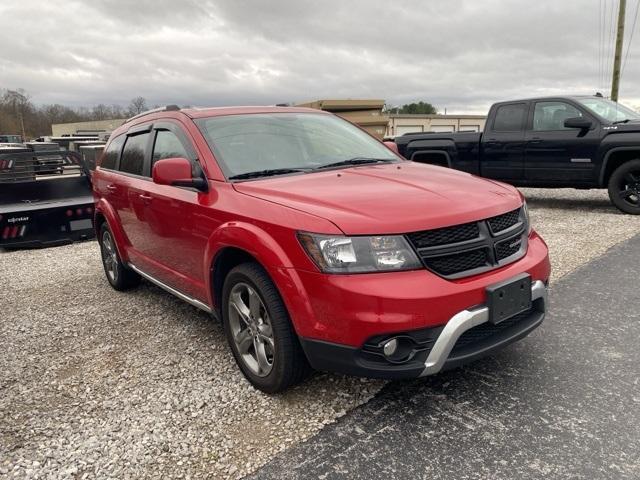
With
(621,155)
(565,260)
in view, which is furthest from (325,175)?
(621,155)

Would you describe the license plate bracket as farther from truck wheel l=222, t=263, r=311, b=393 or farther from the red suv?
truck wheel l=222, t=263, r=311, b=393

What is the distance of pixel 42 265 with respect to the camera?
681cm

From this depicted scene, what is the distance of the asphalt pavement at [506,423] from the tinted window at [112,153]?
142 inches

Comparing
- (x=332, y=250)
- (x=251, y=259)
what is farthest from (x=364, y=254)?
(x=251, y=259)

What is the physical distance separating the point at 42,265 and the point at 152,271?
3349 millimetres

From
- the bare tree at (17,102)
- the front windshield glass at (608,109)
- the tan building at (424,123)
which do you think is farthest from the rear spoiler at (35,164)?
the bare tree at (17,102)

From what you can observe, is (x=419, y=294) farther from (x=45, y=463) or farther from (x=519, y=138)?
(x=519, y=138)

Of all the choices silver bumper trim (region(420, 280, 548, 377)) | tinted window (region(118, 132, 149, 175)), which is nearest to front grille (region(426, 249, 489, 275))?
silver bumper trim (region(420, 280, 548, 377))

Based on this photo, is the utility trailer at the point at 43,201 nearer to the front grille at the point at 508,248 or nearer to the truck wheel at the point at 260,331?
the truck wheel at the point at 260,331

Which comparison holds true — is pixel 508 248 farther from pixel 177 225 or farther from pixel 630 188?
pixel 630 188

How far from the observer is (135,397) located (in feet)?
10.2

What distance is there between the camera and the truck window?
853 centimetres

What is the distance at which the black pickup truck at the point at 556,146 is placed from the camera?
8102mm

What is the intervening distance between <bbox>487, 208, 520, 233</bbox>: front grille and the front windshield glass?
6.50 meters
